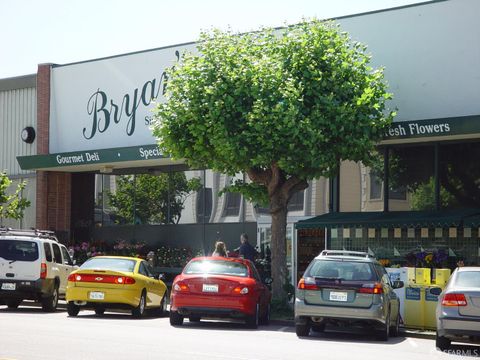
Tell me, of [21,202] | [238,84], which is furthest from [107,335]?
[21,202]

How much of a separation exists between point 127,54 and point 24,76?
16.5 ft

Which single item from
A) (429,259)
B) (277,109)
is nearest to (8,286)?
(277,109)

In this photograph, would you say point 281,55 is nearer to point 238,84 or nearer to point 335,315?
point 238,84

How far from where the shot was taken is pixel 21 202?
3262cm

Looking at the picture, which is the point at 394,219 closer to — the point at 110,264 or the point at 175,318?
the point at 175,318

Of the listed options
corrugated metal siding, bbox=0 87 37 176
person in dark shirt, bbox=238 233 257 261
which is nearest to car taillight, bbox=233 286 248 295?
person in dark shirt, bbox=238 233 257 261

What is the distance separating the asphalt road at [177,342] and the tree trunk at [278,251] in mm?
3307

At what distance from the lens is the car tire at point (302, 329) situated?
18344 millimetres

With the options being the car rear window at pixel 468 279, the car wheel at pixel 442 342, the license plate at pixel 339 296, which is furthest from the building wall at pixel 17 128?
the car rear window at pixel 468 279

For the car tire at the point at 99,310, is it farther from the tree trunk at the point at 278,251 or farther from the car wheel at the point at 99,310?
the tree trunk at the point at 278,251

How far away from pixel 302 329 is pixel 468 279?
11.5 ft

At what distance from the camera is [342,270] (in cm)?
1833

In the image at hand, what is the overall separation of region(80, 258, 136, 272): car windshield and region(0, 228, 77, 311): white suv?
1394 millimetres

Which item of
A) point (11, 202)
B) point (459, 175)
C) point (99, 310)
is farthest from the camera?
point (11, 202)
